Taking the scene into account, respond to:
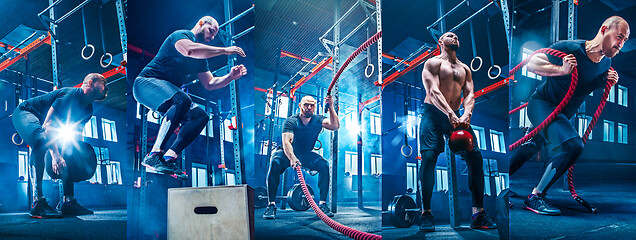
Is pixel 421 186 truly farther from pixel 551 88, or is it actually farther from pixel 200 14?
pixel 200 14

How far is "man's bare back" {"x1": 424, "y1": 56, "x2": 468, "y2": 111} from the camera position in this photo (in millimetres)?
2131

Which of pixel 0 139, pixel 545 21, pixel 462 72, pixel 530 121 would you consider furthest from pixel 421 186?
pixel 0 139

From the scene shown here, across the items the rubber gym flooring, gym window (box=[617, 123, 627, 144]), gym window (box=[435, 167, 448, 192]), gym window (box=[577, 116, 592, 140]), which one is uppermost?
gym window (box=[577, 116, 592, 140])

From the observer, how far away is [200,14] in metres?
2.33

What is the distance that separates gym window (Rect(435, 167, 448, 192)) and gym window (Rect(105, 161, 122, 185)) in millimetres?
2290

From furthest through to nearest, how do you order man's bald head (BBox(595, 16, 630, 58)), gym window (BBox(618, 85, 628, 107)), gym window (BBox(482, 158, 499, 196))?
gym window (BBox(618, 85, 628, 107)), man's bald head (BBox(595, 16, 630, 58)), gym window (BBox(482, 158, 499, 196))

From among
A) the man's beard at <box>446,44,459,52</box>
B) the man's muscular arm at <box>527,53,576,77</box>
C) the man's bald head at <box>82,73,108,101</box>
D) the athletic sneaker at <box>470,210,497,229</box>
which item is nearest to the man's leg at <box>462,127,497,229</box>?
the athletic sneaker at <box>470,210,497,229</box>

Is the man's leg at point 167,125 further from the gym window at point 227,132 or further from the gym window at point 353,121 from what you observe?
the gym window at point 353,121

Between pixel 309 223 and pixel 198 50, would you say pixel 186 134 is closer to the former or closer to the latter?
pixel 198 50

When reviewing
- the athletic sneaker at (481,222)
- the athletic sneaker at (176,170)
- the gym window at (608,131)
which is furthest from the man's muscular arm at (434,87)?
the gym window at (608,131)

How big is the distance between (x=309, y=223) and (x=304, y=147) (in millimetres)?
561

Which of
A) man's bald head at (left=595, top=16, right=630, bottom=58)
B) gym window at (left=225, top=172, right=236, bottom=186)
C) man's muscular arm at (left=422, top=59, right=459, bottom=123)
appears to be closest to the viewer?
man's muscular arm at (left=422, top=59, right=459, bottom=123)

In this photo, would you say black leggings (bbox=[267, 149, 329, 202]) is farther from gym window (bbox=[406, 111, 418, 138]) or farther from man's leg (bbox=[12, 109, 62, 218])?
man's leg (bbox=[12, 109, 62, 218])

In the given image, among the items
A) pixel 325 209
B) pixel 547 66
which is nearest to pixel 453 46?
pixel 547 66
